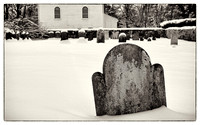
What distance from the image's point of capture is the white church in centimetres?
326

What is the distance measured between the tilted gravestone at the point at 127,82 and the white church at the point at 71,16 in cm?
55

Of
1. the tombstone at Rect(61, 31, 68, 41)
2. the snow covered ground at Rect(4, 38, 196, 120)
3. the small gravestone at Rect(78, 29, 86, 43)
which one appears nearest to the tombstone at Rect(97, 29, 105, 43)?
the snow covered ground at Rect(4, 38, 196, 120)

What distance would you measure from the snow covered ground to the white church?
7.3 inches

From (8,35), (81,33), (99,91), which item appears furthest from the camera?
(81,33)

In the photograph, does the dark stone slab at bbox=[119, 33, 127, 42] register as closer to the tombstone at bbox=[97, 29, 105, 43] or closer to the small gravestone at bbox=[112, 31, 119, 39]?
the small gravestone at bbox=[112, 31, 119, 39]

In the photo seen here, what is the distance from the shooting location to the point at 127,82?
2938mm

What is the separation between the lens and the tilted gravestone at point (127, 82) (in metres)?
2.88

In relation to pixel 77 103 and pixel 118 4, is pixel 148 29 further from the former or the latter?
pixel 77 103

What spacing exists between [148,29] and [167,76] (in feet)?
1.90

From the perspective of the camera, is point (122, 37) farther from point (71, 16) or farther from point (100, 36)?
point (71, 16)

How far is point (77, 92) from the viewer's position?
10.6 ft

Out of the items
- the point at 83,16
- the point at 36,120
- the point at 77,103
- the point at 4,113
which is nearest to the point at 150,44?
the point at 83,16

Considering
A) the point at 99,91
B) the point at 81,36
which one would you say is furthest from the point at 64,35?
the point at 99,91

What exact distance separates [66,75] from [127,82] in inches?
29.6
